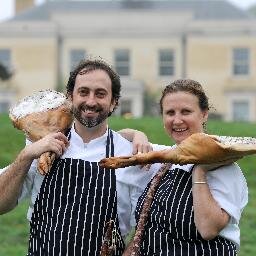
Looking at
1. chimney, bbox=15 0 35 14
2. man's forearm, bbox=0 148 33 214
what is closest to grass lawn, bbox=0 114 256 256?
man's forearm, bbox=0 148 33 214

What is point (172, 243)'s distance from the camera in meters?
3.06

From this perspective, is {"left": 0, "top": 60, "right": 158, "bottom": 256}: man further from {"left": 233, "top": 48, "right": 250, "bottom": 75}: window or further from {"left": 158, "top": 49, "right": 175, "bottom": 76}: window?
{"left": 233, "top": 48, "right": 250, "bottom": 75}: window

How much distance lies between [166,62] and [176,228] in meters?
31.4

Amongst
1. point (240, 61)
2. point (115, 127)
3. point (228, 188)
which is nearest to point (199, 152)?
point (228, 188)

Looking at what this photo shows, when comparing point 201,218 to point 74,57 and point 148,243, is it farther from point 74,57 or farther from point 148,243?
point 74,57

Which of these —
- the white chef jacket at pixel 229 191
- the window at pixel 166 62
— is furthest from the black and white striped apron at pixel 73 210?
the window at pixel 166 62

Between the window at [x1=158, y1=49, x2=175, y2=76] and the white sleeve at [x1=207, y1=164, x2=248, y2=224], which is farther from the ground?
the window at [x1=158, y1=49, x2=175, y2=76]

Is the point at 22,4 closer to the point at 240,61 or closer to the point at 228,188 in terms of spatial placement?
the point at 240,61

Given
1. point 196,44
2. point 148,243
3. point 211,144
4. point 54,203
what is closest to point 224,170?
point 211,144

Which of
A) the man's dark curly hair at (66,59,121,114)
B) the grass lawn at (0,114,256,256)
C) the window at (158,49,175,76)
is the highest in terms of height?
the window at (158,49,175,76)

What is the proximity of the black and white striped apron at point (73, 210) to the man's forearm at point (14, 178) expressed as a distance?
0.11 metres

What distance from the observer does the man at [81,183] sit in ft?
10.6

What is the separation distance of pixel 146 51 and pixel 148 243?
103 feet

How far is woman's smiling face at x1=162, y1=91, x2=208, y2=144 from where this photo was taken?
314cm
